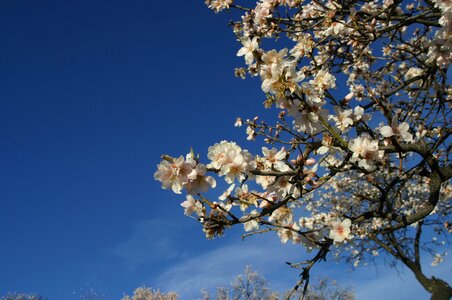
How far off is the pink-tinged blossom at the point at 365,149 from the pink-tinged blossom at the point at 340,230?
68 centimetres

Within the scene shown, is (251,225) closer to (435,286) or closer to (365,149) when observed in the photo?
(365,149)

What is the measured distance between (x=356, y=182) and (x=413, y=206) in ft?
7.58

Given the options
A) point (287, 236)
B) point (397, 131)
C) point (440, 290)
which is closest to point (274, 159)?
point (397, 131)

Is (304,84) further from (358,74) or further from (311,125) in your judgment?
(358,74)

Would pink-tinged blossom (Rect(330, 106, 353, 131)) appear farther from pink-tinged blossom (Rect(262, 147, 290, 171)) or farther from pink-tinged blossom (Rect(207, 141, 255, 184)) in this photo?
pink-tinged blossom (Rect(207, 141, 255, 184))

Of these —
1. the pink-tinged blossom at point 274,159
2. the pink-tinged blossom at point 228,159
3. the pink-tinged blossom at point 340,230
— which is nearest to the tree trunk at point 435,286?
the pink-tinged blossom at point 340,230

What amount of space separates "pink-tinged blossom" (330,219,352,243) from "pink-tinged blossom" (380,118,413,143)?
811 mm

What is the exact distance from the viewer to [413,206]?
1534 cm

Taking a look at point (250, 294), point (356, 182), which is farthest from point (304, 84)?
point (250, 294)

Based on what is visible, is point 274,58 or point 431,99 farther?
point 431,99

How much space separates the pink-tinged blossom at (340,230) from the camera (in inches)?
128

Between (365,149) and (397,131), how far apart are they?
0.35 meters

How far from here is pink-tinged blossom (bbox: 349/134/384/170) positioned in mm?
2779

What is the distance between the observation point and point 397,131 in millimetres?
2928
